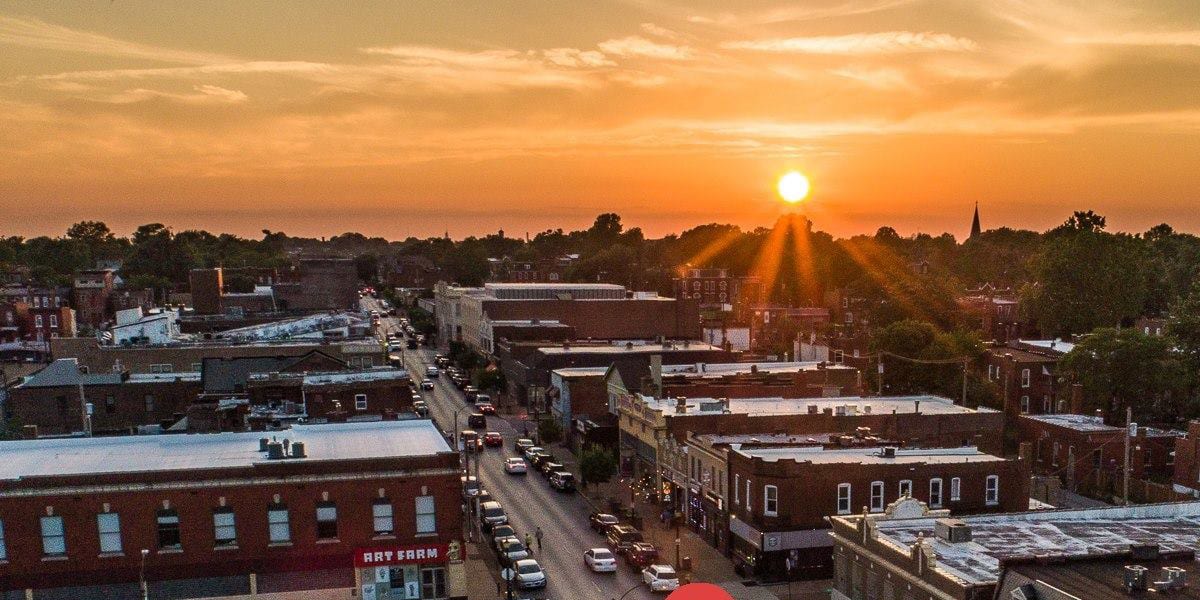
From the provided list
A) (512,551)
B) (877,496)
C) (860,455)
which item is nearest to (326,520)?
(512,551)

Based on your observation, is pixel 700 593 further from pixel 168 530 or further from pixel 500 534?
pixel 168 530

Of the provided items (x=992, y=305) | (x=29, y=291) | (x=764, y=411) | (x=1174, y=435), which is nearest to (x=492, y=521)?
(x=764, y=411)

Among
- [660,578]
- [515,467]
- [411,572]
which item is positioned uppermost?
[411,572]

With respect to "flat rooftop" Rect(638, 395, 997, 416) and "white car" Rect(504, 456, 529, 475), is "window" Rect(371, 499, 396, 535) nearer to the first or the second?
"flat rooftop" Rect(638, 395, 997, 416)

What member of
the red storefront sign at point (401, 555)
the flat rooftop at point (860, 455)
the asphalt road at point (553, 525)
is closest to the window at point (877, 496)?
the flat rooftop at point (860, 455)

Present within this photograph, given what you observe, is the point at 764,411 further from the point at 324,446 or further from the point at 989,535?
the point at 324,446

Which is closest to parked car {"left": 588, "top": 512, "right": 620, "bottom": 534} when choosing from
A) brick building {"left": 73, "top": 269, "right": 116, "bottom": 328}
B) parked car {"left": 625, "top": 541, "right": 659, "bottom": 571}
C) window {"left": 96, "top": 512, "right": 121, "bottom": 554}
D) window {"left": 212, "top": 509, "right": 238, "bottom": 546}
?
Result: parked car {"left": 625, "top": 541, "right": 659, "bottom": 571}
